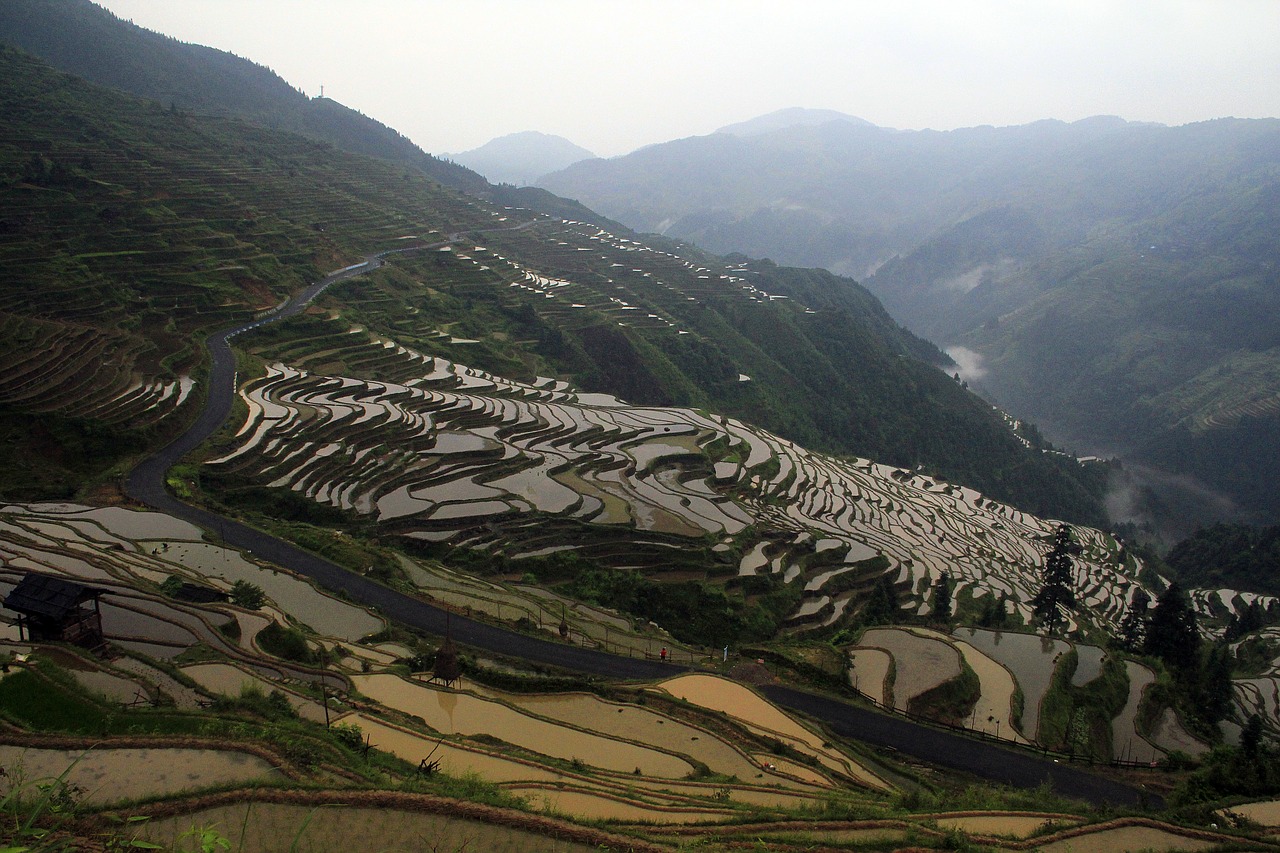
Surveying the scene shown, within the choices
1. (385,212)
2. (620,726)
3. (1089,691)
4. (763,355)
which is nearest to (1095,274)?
(763,355)

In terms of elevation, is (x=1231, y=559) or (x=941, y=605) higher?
(x=1231, y=559)

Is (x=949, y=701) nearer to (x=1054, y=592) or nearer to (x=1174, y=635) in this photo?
(x=1174, y=635)

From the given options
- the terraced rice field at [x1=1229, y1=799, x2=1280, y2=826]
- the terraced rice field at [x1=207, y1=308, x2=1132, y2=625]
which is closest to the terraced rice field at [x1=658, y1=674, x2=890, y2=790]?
the terraced rice field at [x1=1229, y1=799, x2=1280, y2=826]

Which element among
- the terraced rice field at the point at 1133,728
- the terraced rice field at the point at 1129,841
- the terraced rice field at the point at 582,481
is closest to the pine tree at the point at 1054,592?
the terraced rice field at the point at 582,481

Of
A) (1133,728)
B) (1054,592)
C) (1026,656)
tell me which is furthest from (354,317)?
(1133,728)

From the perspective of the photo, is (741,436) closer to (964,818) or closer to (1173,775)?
(1173,775)

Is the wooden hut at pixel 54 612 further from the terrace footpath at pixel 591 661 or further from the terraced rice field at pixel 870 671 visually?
the terraced rice field at pixel 870 671

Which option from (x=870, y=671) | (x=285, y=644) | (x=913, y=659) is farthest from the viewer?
(x=913, y=659)
